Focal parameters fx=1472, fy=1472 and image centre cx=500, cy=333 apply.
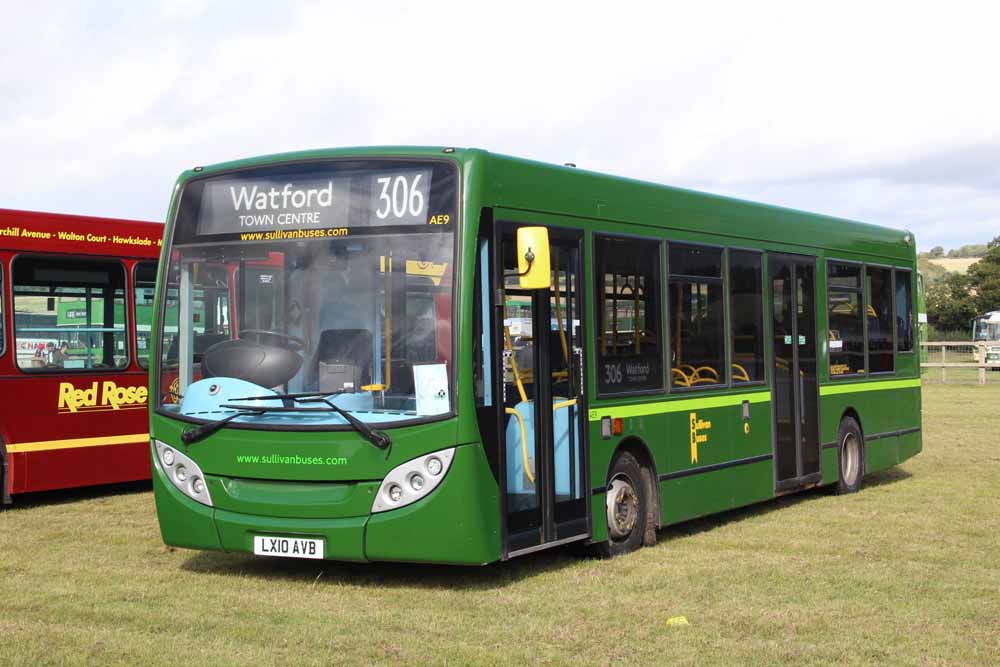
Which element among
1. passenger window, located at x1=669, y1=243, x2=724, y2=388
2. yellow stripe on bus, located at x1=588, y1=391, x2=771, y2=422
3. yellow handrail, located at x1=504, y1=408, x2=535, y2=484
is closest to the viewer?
yellow handrail, located at x1=504, y1=408, x2=535, y2=484

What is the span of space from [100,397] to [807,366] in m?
7.21

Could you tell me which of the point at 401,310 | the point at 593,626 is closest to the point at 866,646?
the point at 593,626

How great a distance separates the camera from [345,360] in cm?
967

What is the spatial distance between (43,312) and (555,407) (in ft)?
21.1

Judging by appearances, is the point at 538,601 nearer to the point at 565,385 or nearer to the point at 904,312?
the point at 565,385

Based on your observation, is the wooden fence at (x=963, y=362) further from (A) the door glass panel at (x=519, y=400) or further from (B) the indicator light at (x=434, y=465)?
(B) the indicator light at (x=434, y=465)

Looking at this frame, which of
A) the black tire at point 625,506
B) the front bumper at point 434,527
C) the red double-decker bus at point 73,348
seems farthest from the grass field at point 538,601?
the red double-decker bus at point 73,348

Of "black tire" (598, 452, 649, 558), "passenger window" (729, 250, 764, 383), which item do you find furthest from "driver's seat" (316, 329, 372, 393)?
"passenger window" (729, 250, 764, 383)

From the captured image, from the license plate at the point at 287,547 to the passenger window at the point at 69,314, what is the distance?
559 centimetres

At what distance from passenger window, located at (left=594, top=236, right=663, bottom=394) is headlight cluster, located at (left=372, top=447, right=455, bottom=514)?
2.03m

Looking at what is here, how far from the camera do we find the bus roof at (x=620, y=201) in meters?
9.75

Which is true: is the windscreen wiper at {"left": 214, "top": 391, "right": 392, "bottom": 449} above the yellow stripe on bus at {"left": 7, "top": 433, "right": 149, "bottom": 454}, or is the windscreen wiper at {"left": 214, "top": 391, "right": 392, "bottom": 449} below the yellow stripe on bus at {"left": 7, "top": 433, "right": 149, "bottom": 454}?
above

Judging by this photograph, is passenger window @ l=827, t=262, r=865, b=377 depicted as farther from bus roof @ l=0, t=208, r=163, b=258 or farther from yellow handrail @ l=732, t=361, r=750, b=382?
bus roof @ l=0, t=208, r=163, b=258

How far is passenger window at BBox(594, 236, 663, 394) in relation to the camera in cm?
→ 1106
